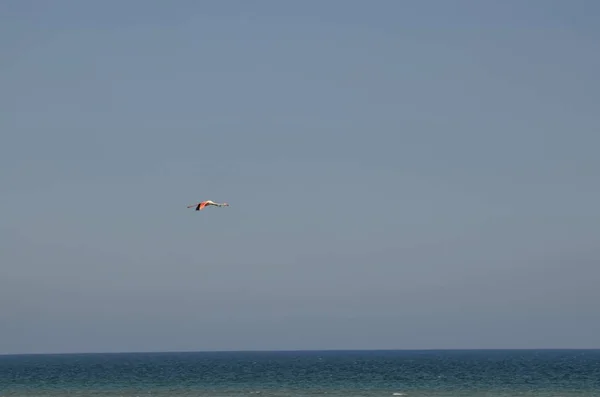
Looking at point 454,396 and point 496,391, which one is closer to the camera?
point 454,396

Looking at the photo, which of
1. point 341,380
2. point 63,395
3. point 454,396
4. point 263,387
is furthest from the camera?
point 341,380

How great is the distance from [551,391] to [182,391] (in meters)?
36.9

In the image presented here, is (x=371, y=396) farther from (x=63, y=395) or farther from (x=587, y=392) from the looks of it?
(x=63, y=395)

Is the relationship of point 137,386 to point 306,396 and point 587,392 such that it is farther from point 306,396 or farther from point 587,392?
point 587,392

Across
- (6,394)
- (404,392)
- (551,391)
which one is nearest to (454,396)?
(404,392)

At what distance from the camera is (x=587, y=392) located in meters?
93.8

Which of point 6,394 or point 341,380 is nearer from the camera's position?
point 6,394

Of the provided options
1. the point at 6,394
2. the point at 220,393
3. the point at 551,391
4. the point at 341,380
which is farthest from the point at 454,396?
the point at 6,394

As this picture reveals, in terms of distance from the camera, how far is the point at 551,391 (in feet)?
310

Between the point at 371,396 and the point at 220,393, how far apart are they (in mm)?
15415

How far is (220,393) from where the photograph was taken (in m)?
93.5

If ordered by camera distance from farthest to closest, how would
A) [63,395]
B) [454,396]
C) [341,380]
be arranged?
[341,380]
[63,395]
[454,396]

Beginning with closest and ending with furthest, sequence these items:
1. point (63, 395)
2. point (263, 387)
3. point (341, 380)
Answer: point (63, 395)
point (263, 387)
point (341, 380)

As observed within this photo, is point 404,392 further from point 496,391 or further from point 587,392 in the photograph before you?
point 587,392
